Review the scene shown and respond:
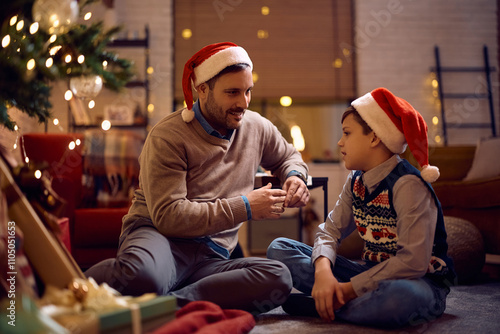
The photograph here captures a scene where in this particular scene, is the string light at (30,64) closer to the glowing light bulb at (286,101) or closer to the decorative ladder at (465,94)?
the glowing light bulb at (286,101)

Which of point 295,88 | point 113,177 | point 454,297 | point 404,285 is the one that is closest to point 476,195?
point 454,297

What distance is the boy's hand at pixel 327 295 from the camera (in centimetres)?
128

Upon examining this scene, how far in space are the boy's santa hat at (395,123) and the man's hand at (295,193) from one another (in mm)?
313

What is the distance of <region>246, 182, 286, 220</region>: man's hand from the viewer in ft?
4.68

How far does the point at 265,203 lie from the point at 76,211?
1353 millimetres

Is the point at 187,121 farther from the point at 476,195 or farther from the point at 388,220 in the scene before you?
the point at 476,195

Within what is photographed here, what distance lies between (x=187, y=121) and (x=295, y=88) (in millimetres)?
3008

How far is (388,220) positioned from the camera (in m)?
1.34

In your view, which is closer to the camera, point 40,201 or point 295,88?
point 40,201

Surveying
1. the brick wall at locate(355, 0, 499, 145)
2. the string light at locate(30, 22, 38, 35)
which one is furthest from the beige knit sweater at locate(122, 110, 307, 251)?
the brick wall at locate(355, 0, 499, 145)

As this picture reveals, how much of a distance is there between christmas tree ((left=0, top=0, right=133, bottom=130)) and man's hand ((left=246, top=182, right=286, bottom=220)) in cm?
53

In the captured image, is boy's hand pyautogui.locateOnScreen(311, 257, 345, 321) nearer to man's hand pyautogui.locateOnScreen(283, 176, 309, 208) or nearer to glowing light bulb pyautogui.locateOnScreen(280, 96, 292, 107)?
man's hand pyautogui.locateOnScreen(283, 176, 309, 208)

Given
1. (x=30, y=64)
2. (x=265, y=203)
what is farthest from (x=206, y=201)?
(x=30, y=64)

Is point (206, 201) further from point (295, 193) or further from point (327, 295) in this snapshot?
point (327, 295)
